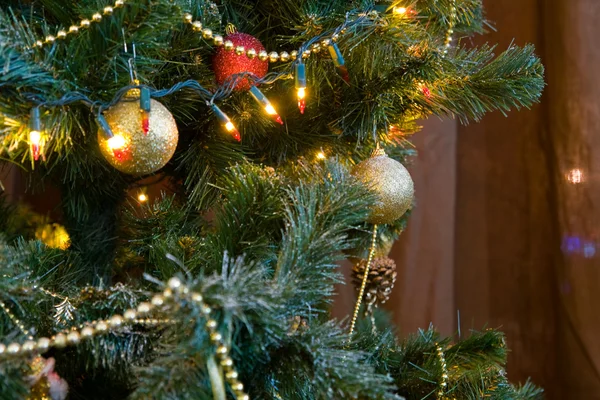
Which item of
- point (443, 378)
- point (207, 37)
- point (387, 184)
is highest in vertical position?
point (207, 37)

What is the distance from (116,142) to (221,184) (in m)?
0.13

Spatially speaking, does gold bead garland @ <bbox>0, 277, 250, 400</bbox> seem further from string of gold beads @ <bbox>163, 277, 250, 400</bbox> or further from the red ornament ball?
the red ornament ball

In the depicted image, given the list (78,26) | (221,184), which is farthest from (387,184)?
(78,26)

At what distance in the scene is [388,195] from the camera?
1.60 feet

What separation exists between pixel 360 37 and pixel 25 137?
258 millimetres

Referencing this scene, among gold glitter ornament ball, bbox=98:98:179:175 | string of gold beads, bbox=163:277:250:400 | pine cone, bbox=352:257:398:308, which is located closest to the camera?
string of gold beads, bbox=163:277:250:400

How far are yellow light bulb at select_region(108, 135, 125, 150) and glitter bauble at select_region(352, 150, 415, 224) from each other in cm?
20

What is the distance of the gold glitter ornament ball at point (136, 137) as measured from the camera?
0.39 metres

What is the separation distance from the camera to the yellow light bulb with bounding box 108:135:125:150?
380 mm

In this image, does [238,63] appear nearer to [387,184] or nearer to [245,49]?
[245,49]

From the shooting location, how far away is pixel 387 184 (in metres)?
0.48

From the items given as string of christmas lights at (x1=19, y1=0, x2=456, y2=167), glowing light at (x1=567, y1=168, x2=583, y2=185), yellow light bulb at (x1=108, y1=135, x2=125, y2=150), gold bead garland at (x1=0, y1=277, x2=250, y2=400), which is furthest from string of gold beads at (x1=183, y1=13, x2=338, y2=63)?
glowing light at (x1=567, y1=168, x2=583, y2=185)

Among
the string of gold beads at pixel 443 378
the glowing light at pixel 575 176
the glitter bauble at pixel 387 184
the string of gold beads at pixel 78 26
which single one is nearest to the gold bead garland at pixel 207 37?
the string of gold beads at pixel 78 26

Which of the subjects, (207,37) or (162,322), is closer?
(162,322)
